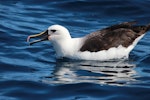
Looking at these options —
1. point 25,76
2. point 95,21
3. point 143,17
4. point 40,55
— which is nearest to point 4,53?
point 40,55

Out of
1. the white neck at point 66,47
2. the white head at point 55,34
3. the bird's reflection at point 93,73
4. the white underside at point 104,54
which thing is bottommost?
the bird's reflection at point 93,73

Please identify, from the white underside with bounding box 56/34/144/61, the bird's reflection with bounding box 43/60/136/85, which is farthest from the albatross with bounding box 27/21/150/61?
the bird's reflection with bounding box 43/60/136/85

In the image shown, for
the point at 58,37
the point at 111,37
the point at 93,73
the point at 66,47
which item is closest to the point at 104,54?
the point at 111,37

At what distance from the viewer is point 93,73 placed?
13.4m

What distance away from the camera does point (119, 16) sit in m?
19.2

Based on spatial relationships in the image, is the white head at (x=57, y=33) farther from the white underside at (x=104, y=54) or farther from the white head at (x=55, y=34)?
the white underside at (x=104, y=54)

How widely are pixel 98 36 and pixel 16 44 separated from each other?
2.32 m

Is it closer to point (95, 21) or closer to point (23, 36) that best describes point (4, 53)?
point (23, 36)

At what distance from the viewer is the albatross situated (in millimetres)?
14609

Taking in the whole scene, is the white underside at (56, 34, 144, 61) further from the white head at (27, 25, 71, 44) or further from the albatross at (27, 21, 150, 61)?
the white head at (27, 25, 71, 44)

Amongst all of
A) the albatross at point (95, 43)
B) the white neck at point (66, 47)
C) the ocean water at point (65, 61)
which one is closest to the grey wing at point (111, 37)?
the albatross at point (95, 43)

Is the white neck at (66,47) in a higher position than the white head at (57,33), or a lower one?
lower

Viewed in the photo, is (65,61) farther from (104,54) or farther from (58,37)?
(104,54)

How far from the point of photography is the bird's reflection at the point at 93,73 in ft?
41.9
